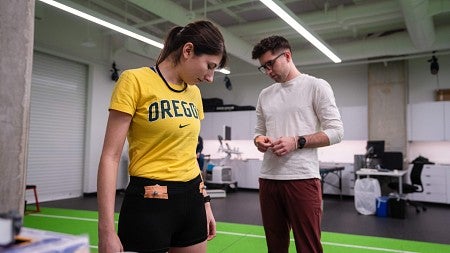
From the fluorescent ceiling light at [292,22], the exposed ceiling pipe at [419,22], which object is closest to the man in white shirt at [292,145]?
the fluorescent ceiling light at [292,22]

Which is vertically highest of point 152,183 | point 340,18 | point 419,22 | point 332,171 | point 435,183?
point 340,18

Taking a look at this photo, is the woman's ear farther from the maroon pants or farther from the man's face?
the maroon pants

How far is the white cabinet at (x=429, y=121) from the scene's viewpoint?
7.10m

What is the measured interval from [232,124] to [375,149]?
382 centimetres

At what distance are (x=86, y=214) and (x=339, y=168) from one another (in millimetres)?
5286

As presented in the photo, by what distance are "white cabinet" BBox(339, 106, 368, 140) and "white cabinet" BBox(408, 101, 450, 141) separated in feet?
3.16

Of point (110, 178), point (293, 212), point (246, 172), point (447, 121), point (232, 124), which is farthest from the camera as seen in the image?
point (232, 124)

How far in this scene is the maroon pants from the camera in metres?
1.48


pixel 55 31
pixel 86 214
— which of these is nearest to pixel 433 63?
pixel 86 214

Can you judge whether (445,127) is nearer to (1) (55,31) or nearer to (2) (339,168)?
(2) (339,168)

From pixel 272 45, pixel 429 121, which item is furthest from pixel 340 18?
pixel 272 45

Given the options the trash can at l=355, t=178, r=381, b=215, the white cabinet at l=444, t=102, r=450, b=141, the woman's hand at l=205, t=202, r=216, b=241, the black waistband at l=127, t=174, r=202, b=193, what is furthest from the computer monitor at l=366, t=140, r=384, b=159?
the black waistband at l=127, t=174, r=202, b=193

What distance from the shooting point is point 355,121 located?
320 inches

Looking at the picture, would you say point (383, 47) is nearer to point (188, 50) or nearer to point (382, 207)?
point (382, 207)
